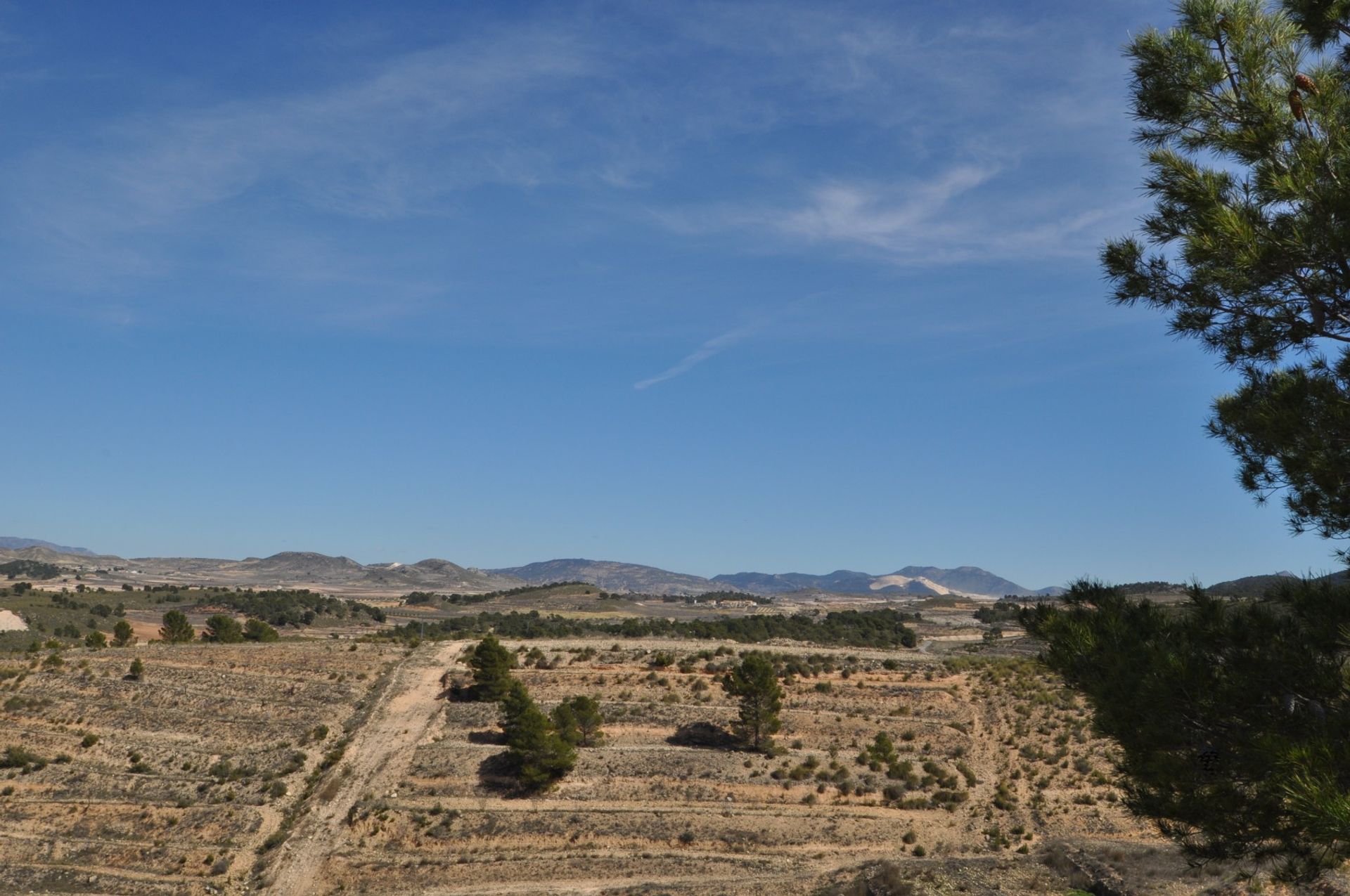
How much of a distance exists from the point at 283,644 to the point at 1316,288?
182ft

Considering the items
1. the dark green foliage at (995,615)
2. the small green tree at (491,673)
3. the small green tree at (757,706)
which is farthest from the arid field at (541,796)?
the dark green foliage at (995,615)

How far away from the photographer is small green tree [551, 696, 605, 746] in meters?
41.0

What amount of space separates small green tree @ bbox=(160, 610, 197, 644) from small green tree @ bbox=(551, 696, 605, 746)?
3107cm

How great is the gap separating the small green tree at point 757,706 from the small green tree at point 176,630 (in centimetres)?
3908

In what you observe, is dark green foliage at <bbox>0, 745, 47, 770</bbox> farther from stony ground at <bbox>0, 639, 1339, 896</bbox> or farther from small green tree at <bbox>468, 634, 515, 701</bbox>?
small green tree at <bbox>468, 634, 515, 701</bbox>

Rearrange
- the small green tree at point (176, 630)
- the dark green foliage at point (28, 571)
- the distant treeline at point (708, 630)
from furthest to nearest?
1. the dark green foliage at point (28, 571)
2. the distant treeline at point (708, 630)
3. the small green tree at point (176, 630)

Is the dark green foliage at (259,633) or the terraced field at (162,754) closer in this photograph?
the terraced field at (162,754)

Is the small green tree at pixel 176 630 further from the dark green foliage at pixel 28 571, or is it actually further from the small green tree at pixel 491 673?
the dark green foliage at pixel 28 571

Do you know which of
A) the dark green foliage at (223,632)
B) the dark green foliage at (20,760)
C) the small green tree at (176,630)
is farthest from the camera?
the small green tree at (176,630)

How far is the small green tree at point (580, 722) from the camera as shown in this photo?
41.0m

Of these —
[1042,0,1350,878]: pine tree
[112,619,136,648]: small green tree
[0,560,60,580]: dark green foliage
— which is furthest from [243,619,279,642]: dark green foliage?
[0,560,60,580]: dark green foliage

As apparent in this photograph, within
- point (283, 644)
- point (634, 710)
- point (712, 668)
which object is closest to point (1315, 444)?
point (634, 710)

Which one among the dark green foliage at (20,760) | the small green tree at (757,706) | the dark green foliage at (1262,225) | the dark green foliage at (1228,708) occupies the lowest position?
the dark green foliage at (20,760)

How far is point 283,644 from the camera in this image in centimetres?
5494
